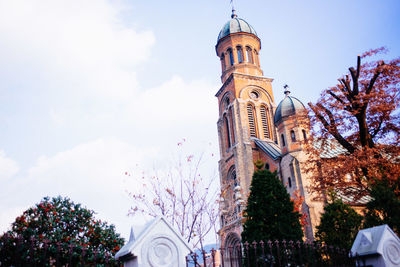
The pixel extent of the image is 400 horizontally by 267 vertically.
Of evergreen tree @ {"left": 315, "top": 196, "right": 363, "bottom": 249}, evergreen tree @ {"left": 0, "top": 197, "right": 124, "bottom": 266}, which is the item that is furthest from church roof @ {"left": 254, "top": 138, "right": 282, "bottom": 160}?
evergreen tree @ {"left": 0, "top": 197, "right": 124, "bottom": 266}

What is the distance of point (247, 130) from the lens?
28.1 m

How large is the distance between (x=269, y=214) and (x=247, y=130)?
1510cm

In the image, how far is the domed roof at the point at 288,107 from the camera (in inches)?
965

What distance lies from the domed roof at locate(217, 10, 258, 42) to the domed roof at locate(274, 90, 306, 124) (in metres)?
10.4

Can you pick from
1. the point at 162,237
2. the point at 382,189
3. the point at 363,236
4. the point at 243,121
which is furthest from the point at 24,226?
the point at 243,121

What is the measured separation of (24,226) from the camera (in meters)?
9.99

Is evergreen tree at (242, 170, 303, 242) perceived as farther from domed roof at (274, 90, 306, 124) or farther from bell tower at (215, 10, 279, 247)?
Answer: domed roof at (274, 90, 306, 124)

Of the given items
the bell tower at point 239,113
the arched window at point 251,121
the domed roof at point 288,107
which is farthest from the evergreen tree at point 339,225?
the arched window at point 251,121

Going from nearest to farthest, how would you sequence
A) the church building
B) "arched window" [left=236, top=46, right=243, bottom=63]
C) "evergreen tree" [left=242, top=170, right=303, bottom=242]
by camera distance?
"evergreen tree" [left=242, top=170, right=303, bottom=242] → the church building → "arched window" [left=236, top=46, right=243, bottom=63]

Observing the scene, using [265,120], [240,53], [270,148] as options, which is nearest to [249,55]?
[240,53]

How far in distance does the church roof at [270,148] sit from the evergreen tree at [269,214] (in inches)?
434

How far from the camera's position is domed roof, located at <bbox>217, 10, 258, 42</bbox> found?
3253 centimetres

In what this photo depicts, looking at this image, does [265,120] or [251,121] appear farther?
[265,120]

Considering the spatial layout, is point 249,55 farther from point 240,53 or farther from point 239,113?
point 239,113
